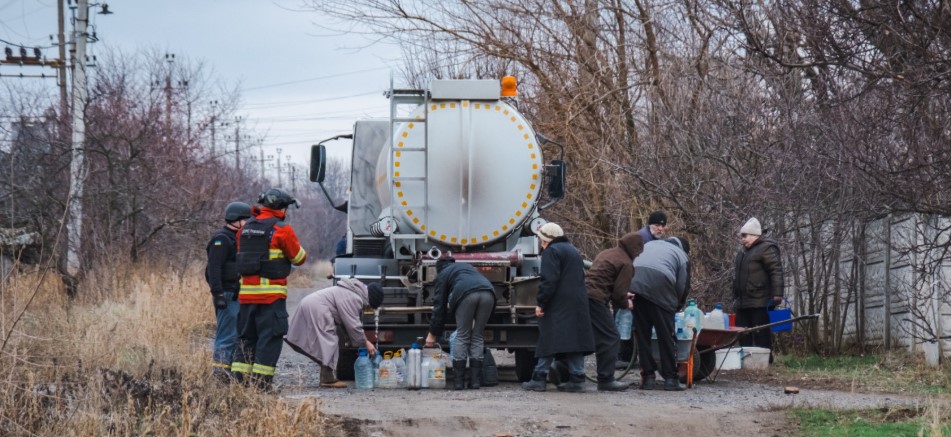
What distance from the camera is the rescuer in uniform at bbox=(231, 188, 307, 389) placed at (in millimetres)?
11359

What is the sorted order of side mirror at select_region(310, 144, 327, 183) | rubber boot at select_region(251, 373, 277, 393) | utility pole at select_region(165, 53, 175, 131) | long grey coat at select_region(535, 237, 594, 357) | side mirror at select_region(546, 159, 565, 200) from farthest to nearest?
utility pole at select_region(165, 53, 175, 131), side mirror at select_region(310, 144, 327, 183), side mirror at select_region(546, 159, 565, 200), long grey coat at select_region(535, 237, 594, 357), rubber boot at select_region(251, 373, 277, 393)

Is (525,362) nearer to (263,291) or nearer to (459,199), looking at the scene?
(459,199)

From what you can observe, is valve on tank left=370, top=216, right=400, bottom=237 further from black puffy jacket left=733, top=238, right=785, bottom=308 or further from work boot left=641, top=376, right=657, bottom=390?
black puffy jacket left=733, top=238, right=785, bottom=308

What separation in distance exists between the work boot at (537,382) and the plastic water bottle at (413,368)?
42.2 inches

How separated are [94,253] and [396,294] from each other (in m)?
9.97

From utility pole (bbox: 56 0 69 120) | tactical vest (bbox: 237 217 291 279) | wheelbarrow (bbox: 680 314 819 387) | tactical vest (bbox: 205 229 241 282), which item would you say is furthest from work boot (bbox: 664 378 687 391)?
utility pole (bbox: 56 0 69 120)

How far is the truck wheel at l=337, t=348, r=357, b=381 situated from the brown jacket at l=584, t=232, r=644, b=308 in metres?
2.55

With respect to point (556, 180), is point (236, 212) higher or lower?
lower

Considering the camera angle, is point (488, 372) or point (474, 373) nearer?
point (474, 373)

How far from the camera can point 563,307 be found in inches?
492

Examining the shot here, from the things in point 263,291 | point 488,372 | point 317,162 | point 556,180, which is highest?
point 317,162

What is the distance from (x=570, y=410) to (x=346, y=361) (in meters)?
3.42

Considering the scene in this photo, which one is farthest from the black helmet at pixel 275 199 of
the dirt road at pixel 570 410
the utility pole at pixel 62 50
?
the utility pole at pixel 62 50

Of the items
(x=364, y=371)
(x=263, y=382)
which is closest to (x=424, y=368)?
(x=364, y=371)
